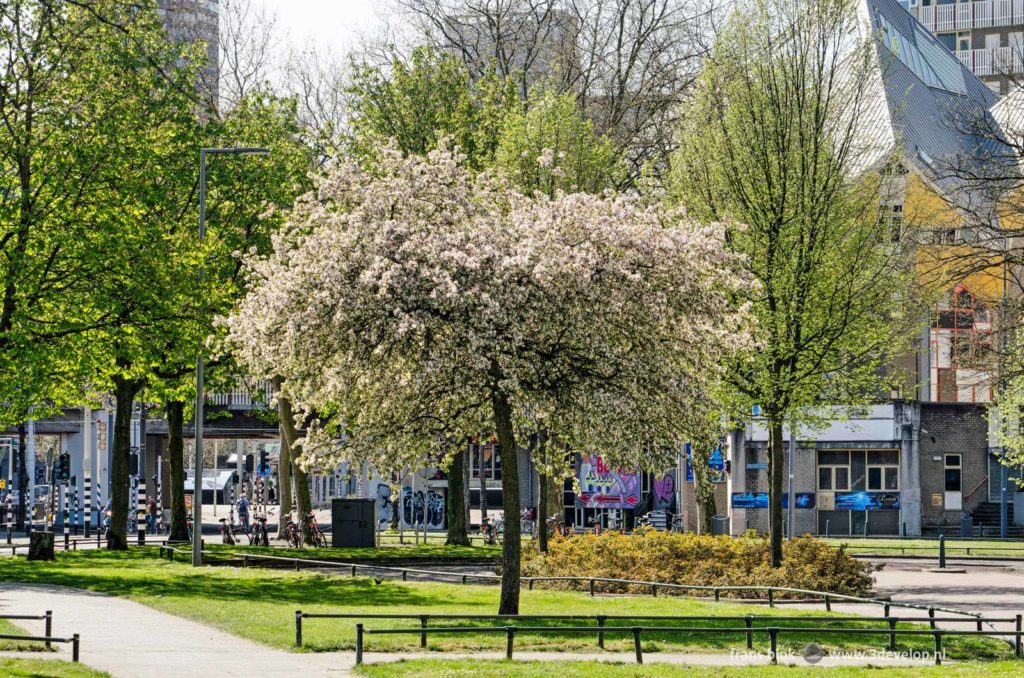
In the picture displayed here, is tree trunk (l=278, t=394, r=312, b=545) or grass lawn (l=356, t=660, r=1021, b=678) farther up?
tree trunk (l=278, t=394, r=312, b=545)

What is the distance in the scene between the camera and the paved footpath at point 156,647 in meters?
17.3

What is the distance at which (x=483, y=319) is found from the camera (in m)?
20.6

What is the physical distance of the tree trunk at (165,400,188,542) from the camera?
42438mm

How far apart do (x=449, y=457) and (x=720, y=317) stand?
479cm

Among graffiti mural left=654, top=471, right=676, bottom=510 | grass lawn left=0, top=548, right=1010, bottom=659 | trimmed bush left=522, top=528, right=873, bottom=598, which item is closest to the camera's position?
grass lawn left=0, top=548, right=1010, bottom=659

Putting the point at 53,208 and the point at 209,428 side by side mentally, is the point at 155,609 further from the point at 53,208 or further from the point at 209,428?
the point at 209,428

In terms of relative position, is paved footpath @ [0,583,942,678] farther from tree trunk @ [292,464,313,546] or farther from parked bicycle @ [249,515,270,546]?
parked bicycle @ [249,515,270,546]

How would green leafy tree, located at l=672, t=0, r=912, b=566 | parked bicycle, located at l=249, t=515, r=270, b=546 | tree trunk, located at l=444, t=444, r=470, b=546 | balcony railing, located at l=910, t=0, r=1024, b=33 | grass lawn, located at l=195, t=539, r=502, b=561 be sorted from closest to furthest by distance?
1. green leafy tree, located at l=672, t=0, r=912, b=566
2. grass lawn, located at l=195, t=539, r=502, b=561
3. tree trunk, located at l=444, t=444, r=470, b=546
4. parked bicycle, located at l=249, t=515, r=270, b=546
5. balcony railing, located at l=910, t=0, r=1024, b=33

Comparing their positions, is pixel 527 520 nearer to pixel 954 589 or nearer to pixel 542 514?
pixel 542 514

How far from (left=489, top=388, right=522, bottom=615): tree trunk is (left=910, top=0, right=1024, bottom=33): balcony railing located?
260 ft

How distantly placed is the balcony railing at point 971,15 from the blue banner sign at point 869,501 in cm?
4681

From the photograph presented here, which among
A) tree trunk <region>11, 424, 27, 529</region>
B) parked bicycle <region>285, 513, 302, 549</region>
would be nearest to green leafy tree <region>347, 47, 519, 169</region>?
parked bicycle <region>285, 513, 302, 549</region>

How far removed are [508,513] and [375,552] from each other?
18417 mm

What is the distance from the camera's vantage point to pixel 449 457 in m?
22.8
